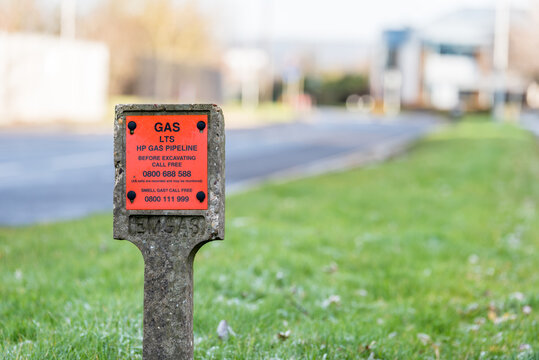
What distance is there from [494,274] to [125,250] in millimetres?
3082

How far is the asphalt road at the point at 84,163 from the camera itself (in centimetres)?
977

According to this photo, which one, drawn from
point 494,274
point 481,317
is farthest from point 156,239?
point 494,274

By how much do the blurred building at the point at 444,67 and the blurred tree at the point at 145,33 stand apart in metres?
27.1

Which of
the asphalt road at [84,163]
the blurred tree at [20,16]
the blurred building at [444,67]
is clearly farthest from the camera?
the blurred building at [444,67]

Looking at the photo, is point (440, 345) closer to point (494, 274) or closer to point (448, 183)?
point (494, 274)

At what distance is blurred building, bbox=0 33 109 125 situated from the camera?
24469mm

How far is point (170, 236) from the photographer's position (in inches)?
105

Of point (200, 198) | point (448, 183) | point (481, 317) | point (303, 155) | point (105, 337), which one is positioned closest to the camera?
point (200, 198)

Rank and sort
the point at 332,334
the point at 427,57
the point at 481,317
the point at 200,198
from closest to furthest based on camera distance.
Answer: the point at 200,198 < the point at 332,334 < the point at 481,317 < the point at 427,57

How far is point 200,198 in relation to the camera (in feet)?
8.63

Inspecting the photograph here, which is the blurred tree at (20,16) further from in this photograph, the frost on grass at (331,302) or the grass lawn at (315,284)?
the frost on grass at (331,302)

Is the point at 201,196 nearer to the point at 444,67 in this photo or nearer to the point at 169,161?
the point at 169,161

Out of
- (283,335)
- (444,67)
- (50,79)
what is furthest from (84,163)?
(444,67)

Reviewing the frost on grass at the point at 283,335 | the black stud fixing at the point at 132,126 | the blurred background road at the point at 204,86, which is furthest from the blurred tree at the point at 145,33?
the black stud fixing at the point at 132,126
